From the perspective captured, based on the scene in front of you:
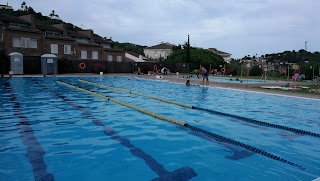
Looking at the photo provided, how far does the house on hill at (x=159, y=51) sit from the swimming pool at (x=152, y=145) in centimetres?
7112

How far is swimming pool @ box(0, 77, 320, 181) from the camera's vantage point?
178 inches

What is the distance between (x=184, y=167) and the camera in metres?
4.76

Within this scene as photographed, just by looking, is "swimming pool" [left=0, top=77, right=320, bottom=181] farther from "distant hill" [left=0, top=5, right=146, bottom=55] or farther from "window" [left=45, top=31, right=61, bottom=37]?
"distant hill" [left=0, top=5, right=146, bottom=55]

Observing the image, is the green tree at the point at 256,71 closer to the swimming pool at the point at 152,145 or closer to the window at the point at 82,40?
the window at the point at 82,40

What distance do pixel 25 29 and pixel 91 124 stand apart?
32.8 meters

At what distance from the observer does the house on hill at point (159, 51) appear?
8036 centimetres

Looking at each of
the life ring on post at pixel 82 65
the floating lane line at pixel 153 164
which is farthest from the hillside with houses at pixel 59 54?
the floating lane line at pixel 153 164

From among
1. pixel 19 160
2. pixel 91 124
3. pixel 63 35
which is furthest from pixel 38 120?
pixel 63 35

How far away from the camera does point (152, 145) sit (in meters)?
5.96

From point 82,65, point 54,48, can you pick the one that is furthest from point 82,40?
point 82,65

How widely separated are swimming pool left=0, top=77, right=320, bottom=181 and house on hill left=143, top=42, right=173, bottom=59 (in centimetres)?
7112

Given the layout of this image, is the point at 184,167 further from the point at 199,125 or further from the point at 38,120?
the point at 38,120

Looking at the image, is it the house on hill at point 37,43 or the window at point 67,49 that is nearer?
the house on hill at point 37,43

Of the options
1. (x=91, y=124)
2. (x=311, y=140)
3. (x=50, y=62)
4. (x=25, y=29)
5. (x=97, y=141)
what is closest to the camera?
(x=97, y=141)
